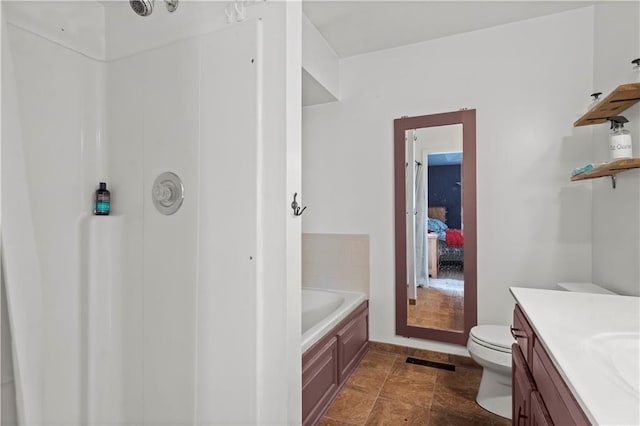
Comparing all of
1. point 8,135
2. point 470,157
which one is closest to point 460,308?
point 470,157

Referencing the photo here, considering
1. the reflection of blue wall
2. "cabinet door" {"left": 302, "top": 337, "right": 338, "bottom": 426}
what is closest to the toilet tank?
the reflection of blue wall

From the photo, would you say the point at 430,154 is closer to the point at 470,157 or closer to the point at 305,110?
the point at 470,157

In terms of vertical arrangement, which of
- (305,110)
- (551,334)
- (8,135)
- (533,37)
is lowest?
(551,334)

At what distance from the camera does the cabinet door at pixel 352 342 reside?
211cm

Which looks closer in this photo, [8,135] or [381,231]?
[8,135]

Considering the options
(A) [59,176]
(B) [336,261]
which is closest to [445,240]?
(B) [336,261]

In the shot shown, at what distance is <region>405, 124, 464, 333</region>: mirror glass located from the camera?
8.05 feet

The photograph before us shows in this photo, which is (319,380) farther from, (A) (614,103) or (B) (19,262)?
(A) (614,103)

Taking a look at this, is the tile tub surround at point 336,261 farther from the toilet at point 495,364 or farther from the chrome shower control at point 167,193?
the chrome shower control at point 167,193

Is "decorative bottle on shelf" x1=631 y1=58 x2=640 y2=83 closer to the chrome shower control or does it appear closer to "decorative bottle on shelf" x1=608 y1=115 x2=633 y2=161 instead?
"decorative bottle on shelf" x1=608 y1=115 x2=633 y2=161

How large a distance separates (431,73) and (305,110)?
1.12 metres

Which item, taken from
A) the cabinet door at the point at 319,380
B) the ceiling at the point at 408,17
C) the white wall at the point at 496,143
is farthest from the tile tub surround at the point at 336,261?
the ceiling at the point at 408,17

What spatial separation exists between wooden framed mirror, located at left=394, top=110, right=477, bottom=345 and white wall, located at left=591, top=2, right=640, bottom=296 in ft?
2.37

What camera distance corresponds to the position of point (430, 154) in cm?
255
